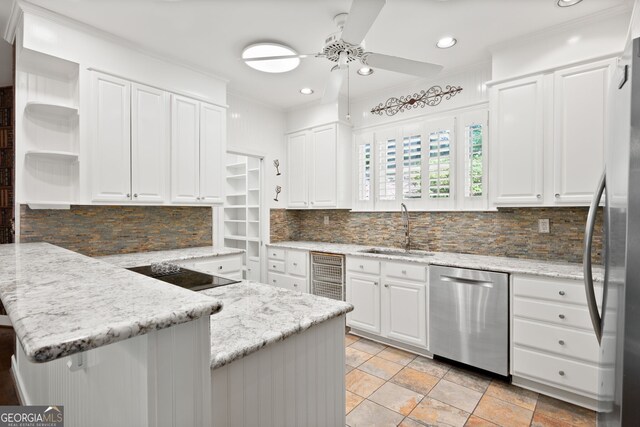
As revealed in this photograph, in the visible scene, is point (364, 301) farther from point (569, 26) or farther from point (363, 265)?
point (569, 26)

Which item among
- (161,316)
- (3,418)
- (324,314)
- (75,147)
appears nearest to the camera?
(161,316)

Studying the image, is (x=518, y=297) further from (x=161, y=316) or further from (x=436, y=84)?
(x=161, y=316)

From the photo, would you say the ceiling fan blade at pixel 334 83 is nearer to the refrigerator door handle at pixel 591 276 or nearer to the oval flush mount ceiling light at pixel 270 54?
the oval flush mount ceiling light at pixel 270 54

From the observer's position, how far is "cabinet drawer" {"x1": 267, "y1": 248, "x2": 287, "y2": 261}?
4.23m

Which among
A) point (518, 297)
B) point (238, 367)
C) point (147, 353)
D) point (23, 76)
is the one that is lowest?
point (518, 297)

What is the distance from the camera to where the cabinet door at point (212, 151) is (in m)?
3.38

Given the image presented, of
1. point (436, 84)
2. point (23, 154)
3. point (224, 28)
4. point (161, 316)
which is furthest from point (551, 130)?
point (23, 154)

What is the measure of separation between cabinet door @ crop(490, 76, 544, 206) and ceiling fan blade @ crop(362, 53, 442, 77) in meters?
0.93

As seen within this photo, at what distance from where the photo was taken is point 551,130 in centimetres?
257

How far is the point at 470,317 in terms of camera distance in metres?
2.67

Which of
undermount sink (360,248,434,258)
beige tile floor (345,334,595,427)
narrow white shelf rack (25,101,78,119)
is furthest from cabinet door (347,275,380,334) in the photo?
narrow white shelf rack (25,101,78,119)

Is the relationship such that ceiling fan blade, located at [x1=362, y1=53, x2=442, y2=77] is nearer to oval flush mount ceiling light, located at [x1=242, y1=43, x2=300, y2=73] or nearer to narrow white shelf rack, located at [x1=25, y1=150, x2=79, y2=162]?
oval flush mount ceiling light, located at [x1=242, y1=43, x2=300, y2=73]

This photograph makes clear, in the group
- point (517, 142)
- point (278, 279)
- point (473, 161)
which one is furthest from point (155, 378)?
point (278, 279)

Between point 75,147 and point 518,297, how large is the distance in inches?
146
